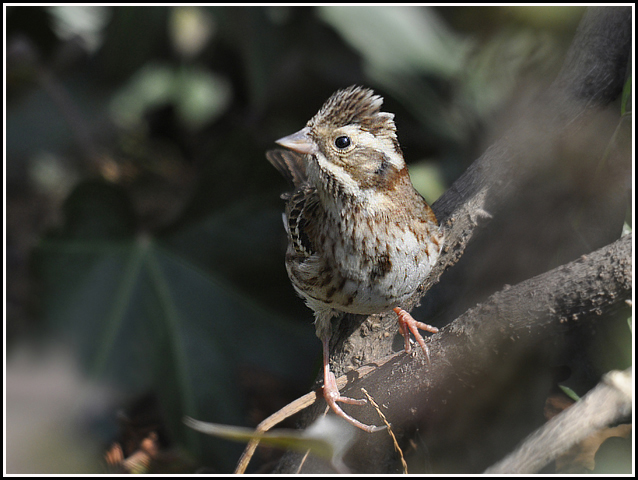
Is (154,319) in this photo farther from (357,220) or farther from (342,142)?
(342,142)

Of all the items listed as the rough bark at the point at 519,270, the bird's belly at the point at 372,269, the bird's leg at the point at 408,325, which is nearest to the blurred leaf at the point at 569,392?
the rough bark at the point at 519,270

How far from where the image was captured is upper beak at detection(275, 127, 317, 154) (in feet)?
4.07

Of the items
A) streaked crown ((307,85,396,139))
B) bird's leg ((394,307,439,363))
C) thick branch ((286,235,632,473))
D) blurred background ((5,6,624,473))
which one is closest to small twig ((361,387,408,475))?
thick branch ((286,235,632,473))

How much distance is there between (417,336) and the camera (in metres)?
1.46

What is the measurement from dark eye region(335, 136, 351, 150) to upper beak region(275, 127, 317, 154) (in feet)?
0.17

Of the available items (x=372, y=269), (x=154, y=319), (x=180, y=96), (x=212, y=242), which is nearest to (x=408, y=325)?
(x=372, y=269)

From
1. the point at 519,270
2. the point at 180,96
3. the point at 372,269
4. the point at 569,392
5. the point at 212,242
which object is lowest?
the point at 569,392

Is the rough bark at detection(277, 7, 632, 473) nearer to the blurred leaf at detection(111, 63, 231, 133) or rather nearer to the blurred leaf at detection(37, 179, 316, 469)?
the blurred leaf at detection(37, 179, 316, 469)

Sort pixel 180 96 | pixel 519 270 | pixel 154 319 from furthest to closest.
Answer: pixel 180 96
pixel 154 319
pixel 519 270

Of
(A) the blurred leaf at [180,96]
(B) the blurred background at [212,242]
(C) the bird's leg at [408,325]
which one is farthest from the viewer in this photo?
(A) the blurred leaf at [180,96]

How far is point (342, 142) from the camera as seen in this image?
1.27 meters

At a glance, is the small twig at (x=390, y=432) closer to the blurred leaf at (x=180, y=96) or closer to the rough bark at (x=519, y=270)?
the rough bark at (x=519, y=270)

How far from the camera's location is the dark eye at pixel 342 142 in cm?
127

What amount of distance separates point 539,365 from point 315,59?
1657mm
